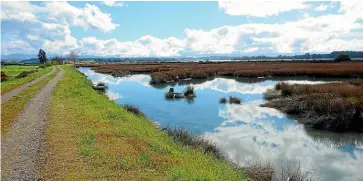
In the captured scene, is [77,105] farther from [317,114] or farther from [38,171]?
[317,114]

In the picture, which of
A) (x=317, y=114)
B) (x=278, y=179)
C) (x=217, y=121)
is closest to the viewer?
(x=278, y=179)

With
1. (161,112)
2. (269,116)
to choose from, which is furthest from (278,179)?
(161,112)

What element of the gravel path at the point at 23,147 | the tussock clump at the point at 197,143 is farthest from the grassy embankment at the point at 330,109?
the gravel path at the point at 23,147

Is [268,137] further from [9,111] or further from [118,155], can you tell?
[9,111]

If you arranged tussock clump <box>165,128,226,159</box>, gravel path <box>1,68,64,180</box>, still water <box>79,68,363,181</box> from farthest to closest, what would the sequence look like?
still water <box>79,68,363,181</box>, tussock clump <box>165,128,226,159</box>, gravel path <box>1,68,64,180</box>

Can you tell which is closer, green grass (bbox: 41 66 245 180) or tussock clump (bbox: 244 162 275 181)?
green grass (bbox: 41 66 245 180)

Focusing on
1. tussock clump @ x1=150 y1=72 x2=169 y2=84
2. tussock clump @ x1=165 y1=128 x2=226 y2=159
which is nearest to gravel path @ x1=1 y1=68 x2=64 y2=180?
tussock clump @ x1=165 y1=128 x2=226 y2=159

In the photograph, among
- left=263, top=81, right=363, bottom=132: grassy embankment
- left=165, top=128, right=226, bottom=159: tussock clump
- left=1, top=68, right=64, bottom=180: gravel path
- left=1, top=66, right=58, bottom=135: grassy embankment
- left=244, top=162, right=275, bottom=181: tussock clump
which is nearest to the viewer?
left=1, top=68, right=64, bottom=180: gravel path

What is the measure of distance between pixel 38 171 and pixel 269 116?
1966cm

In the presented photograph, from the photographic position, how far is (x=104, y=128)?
16.3m

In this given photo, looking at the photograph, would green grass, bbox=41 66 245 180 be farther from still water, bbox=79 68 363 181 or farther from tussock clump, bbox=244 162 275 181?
still water, bbox=79 68 363 181

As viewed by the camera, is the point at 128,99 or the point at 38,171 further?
the point at 128,99

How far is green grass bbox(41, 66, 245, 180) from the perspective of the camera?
10.2 meters

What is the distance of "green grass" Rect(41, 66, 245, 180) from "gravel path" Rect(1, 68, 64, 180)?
429mm
